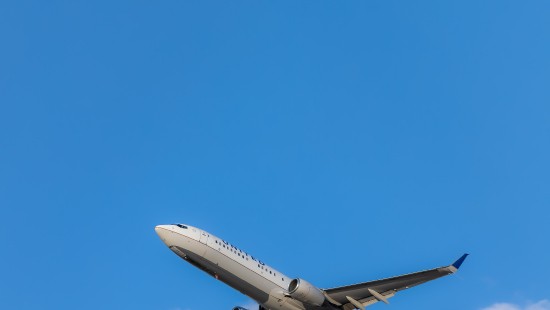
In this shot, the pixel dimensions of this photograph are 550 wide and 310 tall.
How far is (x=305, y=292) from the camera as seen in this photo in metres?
49.8

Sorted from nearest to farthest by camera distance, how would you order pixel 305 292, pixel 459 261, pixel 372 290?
pixel 459 261, pixel 305 292, pixel 372 290

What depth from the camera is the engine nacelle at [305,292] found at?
4978 centimetres

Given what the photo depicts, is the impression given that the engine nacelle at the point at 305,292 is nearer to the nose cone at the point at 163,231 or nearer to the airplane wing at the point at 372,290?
the airplane wing at the point at 372,290

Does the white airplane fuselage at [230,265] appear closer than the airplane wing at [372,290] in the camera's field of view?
Yes

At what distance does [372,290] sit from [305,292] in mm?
4496

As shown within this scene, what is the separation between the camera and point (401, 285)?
5094 centimetres

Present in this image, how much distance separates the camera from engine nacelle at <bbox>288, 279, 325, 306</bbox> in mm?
49781

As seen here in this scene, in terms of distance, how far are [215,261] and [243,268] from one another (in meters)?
1.94

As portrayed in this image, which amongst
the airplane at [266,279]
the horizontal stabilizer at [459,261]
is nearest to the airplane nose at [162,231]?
the airplane at [266,279]

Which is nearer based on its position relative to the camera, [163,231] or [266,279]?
[163,231]

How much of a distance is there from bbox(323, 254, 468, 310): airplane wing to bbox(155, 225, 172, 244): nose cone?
36.4 ft

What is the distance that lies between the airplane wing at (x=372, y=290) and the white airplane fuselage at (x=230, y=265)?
69.3 inches

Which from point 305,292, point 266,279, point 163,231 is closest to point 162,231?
point 163,231

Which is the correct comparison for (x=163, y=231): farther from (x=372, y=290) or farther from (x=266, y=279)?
(x=372, y=290)
